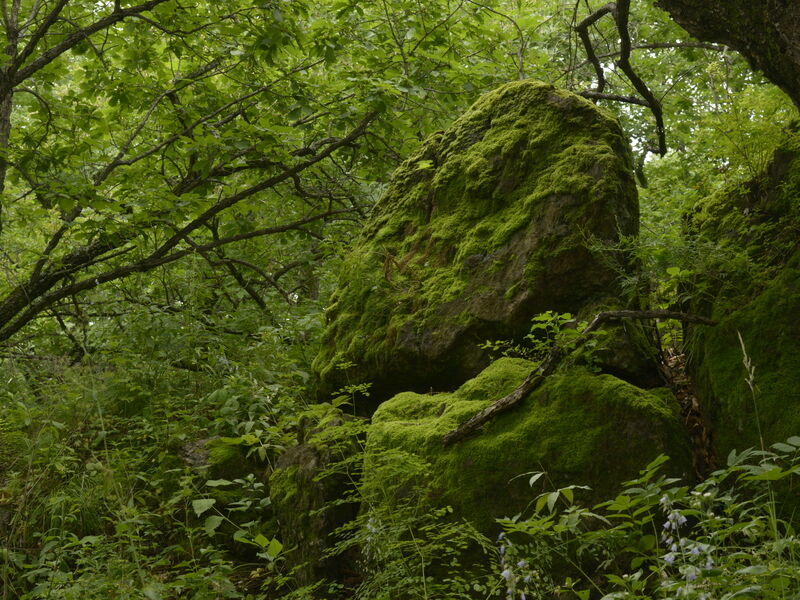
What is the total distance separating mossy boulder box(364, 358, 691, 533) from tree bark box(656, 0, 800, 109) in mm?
1471

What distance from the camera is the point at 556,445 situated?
298cm

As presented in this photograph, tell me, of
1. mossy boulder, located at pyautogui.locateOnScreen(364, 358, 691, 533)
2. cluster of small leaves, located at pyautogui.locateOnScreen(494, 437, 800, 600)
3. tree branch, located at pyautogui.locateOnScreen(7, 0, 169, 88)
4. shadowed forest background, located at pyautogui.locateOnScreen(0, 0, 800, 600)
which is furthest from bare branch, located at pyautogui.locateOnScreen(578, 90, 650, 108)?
tree branch, located at pyautogui.locateOnScreen(7, 0, 169, 88)

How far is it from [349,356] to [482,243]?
127 cm

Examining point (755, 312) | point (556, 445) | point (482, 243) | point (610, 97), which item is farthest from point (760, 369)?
point (610, 97)

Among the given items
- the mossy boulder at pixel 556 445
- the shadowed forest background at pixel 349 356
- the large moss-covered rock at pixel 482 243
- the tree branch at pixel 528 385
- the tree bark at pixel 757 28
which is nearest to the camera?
the tree bark at pixel 757 28

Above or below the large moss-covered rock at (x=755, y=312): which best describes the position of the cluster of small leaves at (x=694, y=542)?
below

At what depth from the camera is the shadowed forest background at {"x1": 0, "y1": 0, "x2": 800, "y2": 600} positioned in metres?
2.56

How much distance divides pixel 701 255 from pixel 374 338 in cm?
225

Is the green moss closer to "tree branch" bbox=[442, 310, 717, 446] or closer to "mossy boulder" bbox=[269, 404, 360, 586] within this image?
"tree branch" bbox=[442, 310, 717, 446]

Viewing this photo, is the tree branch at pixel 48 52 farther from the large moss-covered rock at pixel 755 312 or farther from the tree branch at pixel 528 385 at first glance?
the large moss-covered rock at pixel 755 312

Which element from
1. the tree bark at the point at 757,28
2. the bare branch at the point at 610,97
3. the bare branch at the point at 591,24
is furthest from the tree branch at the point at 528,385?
the bare branch at the point at 591,24

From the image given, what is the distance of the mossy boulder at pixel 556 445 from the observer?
9.39 feet

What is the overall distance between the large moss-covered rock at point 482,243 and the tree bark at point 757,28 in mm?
1247

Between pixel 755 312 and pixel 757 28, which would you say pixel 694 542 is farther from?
pixel 757 28
